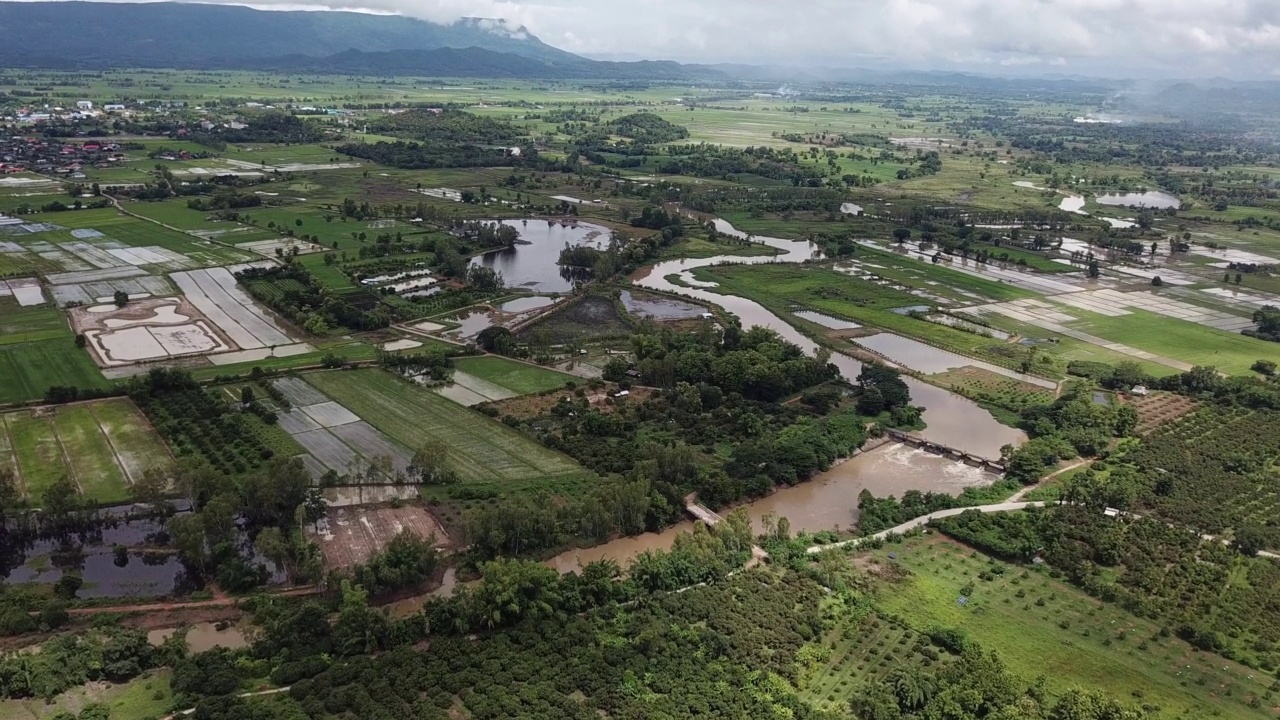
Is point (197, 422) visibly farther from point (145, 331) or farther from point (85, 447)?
point (145, 331)

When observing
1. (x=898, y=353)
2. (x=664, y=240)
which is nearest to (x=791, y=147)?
(x=664, y=240)

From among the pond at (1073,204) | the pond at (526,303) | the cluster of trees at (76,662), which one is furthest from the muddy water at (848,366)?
the pond at (1073,204)

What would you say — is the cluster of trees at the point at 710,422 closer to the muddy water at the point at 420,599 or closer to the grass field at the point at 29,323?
the muddy water at the point at 420,599

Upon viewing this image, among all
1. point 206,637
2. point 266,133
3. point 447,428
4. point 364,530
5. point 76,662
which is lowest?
point 206,637

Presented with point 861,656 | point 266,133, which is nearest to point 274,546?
point 861,656

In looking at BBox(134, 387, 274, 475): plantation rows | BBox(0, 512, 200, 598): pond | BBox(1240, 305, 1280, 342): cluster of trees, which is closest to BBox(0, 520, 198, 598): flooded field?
BBox(0, 512, 200, 598): pond

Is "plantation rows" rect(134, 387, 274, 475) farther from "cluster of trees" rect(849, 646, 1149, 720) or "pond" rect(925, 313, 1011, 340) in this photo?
"pond" rect(925, 313, 1011, 340)
